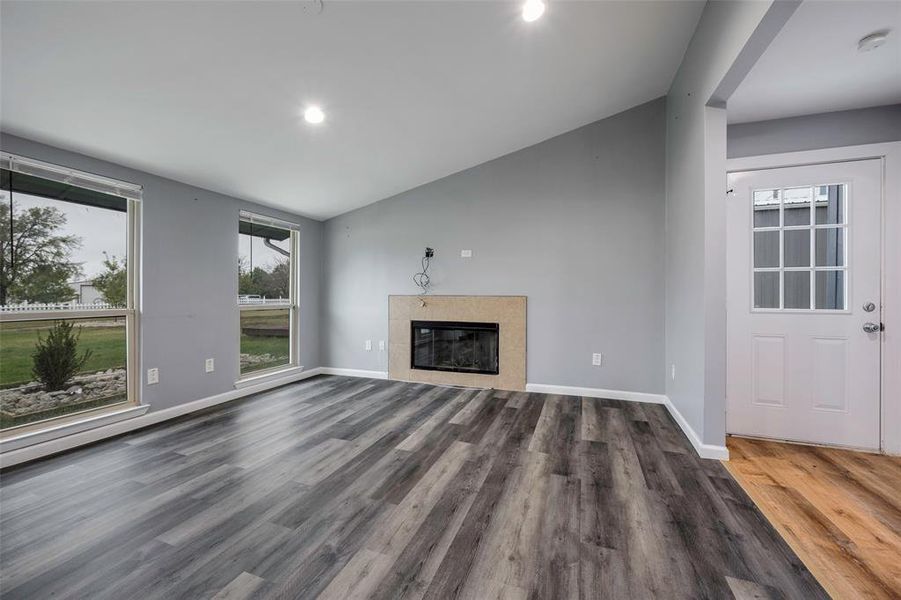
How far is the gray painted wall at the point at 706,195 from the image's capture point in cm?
177

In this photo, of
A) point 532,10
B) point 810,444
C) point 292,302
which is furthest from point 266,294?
point 810,444

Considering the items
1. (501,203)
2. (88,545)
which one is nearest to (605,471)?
(88,545)

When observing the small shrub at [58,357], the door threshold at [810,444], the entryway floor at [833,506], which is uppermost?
the small shrub at [58,357]

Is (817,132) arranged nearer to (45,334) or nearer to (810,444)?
(810,444)

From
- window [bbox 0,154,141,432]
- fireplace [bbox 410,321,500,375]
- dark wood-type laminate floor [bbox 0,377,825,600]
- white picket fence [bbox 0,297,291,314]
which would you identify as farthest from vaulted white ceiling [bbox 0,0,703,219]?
dark wood-type laminate floor [bbox 0,377,825,600]

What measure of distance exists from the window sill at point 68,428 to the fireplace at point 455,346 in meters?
2.56

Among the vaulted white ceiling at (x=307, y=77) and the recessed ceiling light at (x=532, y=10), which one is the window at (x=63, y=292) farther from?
the recessed ceiling light at (x=532, y=10)

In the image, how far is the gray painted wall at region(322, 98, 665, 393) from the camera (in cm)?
342

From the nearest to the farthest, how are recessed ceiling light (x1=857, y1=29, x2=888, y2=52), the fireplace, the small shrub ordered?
recessed ceiling light (x1=857, y1=29, x2=888, y2=52), the small shrub, the fireplace

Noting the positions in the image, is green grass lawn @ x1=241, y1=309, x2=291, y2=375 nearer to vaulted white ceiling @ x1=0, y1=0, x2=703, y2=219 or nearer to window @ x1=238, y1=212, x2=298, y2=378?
window @ x1=238, y1=212, x2=298, y2=378

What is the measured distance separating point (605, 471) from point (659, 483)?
279 millimetres

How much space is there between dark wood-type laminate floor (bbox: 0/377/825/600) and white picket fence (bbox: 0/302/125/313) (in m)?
0.99

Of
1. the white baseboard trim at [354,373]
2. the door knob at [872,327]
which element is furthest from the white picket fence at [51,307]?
the door knob at [872,327]

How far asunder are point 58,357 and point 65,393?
0.89 feet
